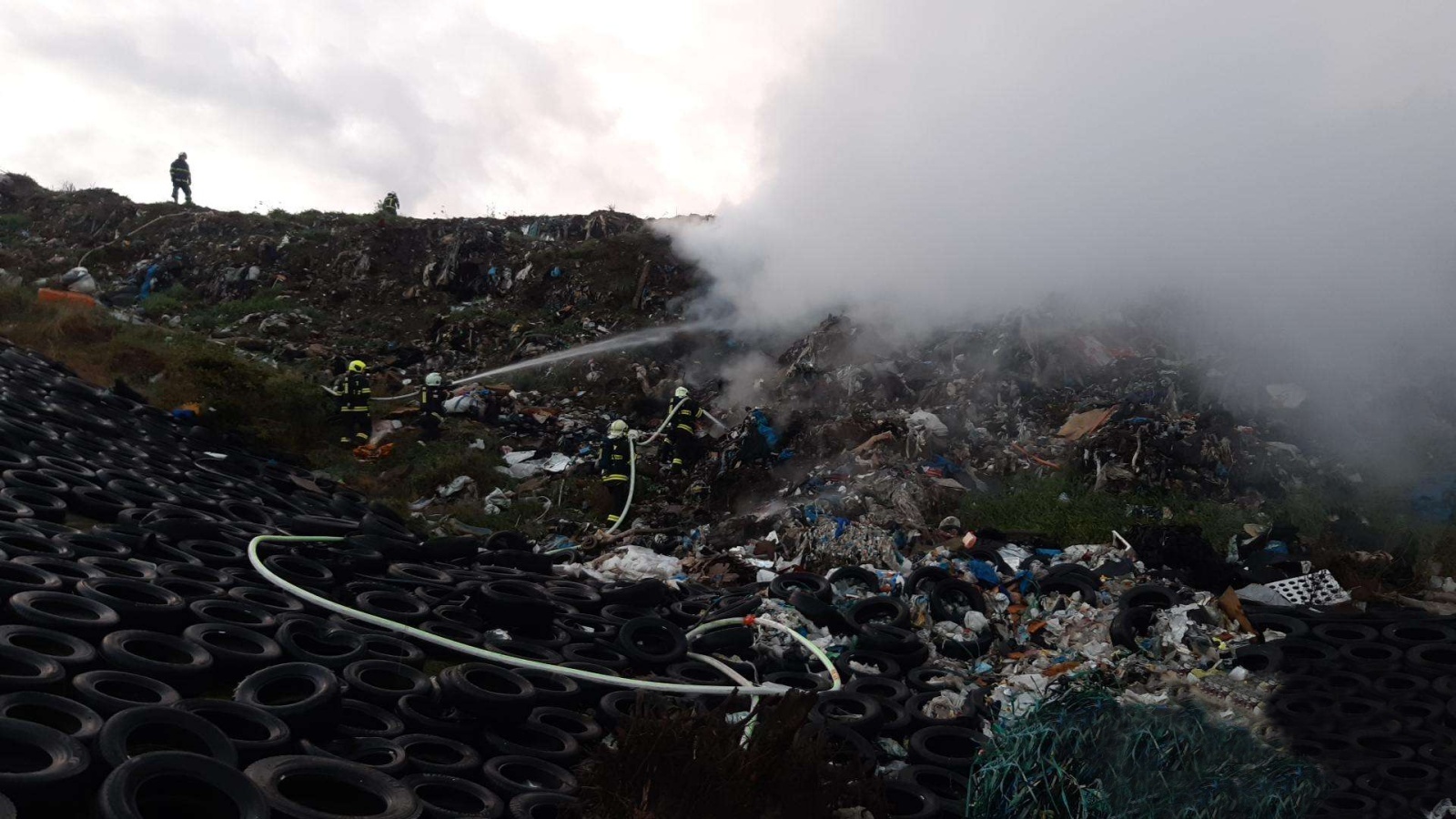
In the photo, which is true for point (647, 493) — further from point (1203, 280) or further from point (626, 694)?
point (1203, 280)

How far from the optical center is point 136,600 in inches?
180

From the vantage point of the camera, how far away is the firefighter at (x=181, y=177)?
1008 inches

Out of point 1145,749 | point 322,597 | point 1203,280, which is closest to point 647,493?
point 322,597

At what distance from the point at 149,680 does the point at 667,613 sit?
412 cm

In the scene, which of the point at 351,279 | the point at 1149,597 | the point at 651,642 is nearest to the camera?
the point at 651,642

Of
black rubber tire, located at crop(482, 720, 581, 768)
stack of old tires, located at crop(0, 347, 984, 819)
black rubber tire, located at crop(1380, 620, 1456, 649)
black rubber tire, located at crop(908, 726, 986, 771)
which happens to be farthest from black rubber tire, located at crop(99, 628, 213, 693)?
black rubber tire, located at crop(1380, 620, 1456, 649)

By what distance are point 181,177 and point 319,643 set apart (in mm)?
27005

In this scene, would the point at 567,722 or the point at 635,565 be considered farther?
the point at 635,565

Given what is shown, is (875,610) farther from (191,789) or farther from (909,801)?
(191,789)

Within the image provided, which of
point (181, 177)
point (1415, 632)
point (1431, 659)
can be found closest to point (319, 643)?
point (1431, 659)

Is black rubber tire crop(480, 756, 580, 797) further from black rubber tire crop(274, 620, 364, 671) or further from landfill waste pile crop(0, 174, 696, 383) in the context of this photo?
landfill waste pile crop(0, 174, 696, 383)

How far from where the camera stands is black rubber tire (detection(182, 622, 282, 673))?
4012 mm

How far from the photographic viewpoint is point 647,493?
11742mm

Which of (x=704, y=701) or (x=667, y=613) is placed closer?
(x=704, y=701)
